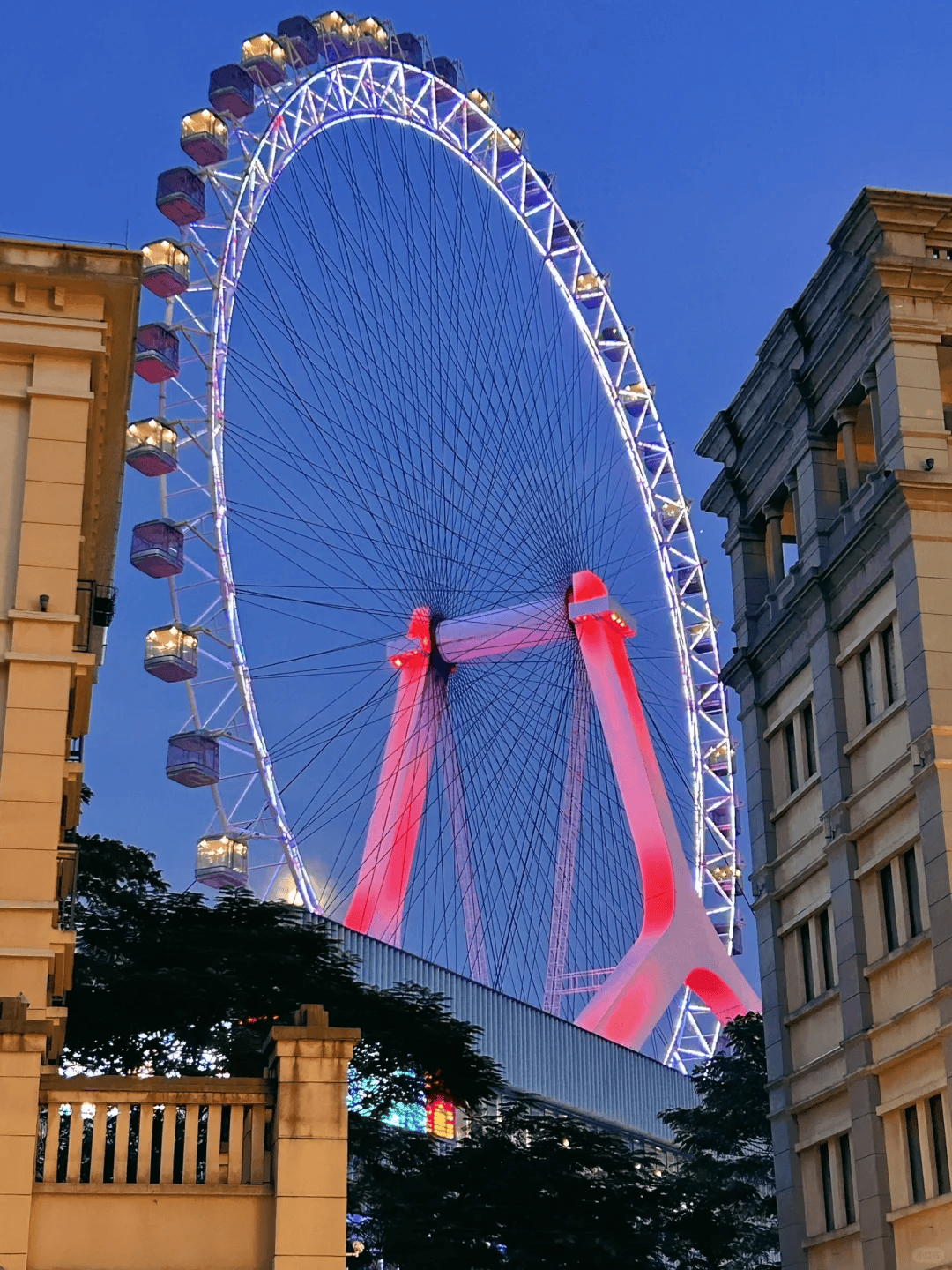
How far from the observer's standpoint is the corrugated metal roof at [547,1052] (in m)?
42.7

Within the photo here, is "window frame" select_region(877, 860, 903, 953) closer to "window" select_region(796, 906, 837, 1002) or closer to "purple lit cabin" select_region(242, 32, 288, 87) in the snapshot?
"window" select_region(796, 906, 837, 1002)

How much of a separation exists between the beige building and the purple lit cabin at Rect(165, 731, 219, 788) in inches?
721

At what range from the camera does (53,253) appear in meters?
20.6

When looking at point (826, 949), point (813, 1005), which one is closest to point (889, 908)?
point (826, 949)

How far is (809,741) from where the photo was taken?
29.9m

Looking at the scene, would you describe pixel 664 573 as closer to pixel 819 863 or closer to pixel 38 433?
pixel 819 863

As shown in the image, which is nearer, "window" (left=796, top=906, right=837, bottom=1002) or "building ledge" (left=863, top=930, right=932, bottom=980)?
"building ledge" (left=863, top=930, right=932, bottom=980)

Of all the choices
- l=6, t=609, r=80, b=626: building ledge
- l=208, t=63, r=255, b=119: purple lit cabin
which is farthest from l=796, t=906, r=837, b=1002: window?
l=208, t=63, r=255, b=119: purple lit cabin

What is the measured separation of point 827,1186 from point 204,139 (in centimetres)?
2937

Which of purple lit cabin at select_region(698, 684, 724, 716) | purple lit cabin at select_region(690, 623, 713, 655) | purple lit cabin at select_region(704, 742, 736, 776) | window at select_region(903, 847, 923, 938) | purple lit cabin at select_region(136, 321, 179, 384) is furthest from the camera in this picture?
purple lit cabin at select_region(690, 623, 713, 655)

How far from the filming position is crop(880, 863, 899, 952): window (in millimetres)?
26188

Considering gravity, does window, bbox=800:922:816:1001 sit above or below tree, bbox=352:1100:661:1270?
above

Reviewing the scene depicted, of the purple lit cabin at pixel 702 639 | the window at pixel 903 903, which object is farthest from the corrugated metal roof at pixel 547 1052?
the window at pixel 903 903

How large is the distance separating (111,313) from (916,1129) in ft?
47.6
